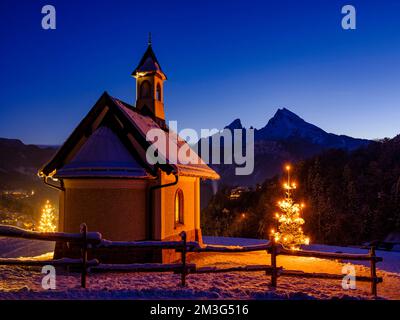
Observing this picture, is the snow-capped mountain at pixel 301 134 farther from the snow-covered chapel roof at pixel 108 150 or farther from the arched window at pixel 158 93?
the snow-covered chapel roof at pixel 108 150

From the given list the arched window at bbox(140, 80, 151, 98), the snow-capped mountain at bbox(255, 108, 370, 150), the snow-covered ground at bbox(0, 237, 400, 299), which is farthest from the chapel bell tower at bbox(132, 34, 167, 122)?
the snow-capped mountain at bbox(255, 108, 370, 150)

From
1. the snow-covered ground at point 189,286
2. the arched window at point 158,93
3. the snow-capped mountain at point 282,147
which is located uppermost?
the snow-capped mountain at point 282,147

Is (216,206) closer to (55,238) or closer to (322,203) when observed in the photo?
(322,203)

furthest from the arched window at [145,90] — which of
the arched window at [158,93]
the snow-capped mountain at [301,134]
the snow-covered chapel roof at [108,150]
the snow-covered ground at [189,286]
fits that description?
the snow-capped mountain at [301,134]

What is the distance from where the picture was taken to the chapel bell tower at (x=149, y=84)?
16.9m

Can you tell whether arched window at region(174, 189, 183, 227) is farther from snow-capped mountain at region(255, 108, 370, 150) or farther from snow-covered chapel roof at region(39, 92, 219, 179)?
snow-capped mountain at region(255, 108, 370, 150)

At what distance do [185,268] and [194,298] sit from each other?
4.32 ft

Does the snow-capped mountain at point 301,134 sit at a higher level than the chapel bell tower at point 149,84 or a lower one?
higher

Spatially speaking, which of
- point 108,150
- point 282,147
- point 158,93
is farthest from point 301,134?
point 108,150

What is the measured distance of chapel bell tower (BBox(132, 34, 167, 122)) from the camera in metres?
16.9

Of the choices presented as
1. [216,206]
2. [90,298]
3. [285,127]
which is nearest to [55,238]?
[90,298]

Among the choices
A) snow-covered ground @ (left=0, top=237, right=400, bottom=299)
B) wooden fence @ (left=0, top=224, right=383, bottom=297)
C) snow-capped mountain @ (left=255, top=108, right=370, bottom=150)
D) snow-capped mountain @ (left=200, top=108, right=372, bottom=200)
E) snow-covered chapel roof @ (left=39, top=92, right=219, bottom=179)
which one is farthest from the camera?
snow-capped mountain @ (left=255, top=108, right=370, bottom=150)

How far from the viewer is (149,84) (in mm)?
Answer: 17109

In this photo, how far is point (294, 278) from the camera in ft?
34.0
